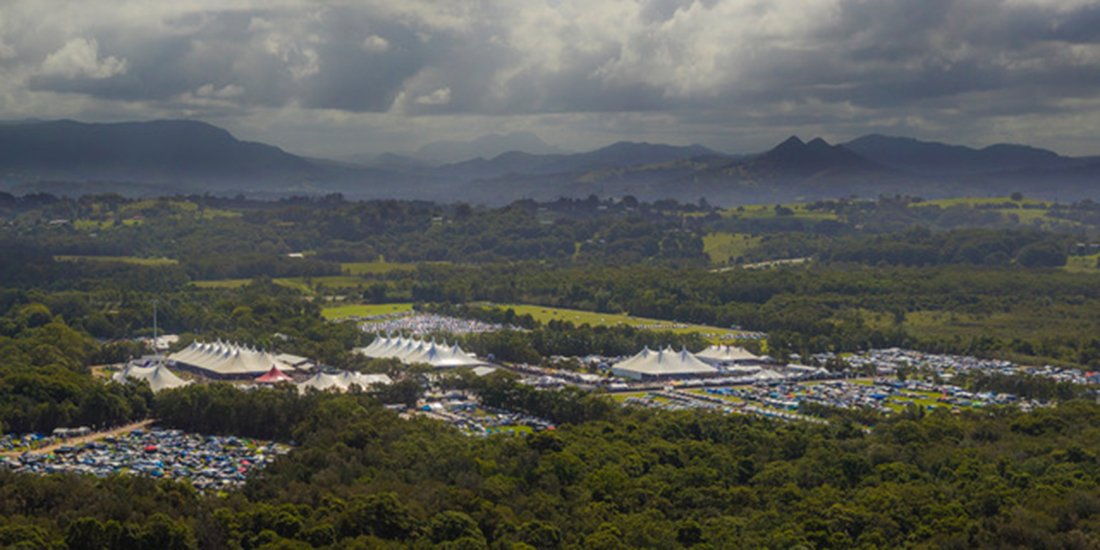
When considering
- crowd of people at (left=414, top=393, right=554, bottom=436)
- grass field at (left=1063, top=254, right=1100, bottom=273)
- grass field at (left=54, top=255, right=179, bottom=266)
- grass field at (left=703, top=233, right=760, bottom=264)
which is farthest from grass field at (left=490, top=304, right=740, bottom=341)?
grass field at (left=1063, top=254, right=1100, bottom=273)

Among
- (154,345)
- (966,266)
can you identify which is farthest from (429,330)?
(966,266)

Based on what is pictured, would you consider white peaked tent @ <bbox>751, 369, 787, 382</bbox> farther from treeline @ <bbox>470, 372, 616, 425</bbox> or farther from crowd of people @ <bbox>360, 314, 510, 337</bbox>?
crowd of people @ <bbox>360, 314, 510, 337</bbox>

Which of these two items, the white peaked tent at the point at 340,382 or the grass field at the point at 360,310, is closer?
the white peaked tent at the point at 340,382

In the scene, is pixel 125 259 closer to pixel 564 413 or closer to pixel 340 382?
pixel 340 382

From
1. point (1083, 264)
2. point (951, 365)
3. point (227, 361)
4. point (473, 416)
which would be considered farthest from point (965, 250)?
point (473, 416)

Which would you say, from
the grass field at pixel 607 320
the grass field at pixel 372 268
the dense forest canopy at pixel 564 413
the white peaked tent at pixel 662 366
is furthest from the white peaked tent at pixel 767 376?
the grass field at pixel 372 268

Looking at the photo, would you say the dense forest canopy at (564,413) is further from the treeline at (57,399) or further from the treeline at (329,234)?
the treeline at (329,234)
